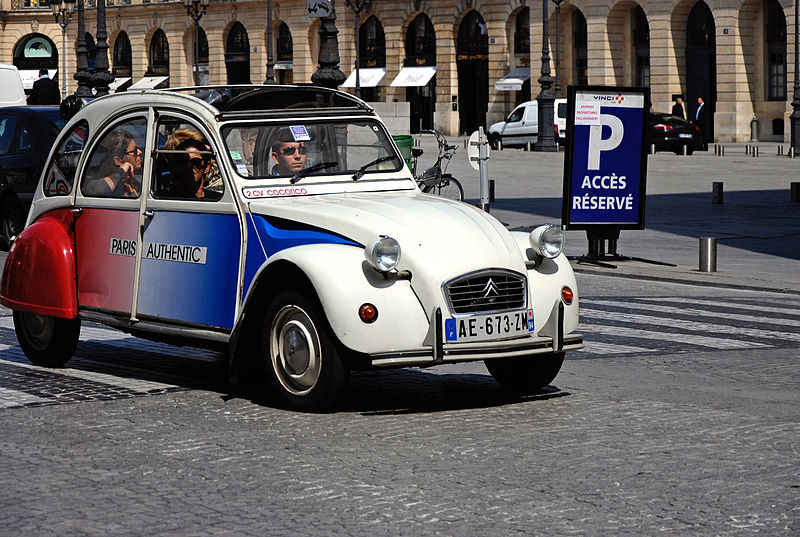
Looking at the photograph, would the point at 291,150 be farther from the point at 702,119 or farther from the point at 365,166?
the point at 702,119

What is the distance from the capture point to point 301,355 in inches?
308

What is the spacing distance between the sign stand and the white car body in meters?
7.47

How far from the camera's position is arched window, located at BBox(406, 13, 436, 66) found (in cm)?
6988

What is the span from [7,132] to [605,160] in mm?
7106

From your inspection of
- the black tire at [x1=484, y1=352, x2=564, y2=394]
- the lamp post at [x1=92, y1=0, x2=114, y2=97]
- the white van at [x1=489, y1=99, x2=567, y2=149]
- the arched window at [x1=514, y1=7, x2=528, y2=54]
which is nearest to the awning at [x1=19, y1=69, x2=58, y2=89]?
the arched window at [x1=514, y1=7, x2=528, y2=54]

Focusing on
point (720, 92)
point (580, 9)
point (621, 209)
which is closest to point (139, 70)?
point (580, 9)

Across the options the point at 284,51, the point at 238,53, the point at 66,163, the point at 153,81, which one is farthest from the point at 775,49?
the point at 66,163

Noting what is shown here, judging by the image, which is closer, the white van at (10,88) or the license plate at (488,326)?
the license plate at (488,326)

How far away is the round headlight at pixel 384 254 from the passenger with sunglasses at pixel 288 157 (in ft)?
4.16

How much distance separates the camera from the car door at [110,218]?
8.98 meters

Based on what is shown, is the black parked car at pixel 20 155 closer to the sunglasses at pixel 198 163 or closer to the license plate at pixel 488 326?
the sunglasses at pixel 198 163

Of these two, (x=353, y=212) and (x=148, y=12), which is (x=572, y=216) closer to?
(x=353, y=212)

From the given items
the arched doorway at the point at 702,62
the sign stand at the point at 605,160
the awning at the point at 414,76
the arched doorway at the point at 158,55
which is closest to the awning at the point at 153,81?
the arched doorway at the point at 158,55

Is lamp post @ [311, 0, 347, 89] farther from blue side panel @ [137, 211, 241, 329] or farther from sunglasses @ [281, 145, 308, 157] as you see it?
blue side panel @ [137, 211, 241, 329]
